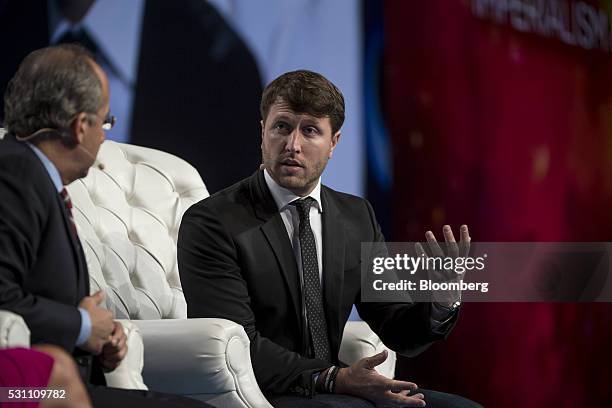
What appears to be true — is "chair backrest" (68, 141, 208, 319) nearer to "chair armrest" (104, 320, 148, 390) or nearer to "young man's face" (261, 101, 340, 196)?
"young man's face" (261, 101, 340, 196)

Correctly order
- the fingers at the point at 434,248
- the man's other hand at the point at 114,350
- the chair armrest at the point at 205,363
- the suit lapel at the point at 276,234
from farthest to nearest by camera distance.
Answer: the suit lapel at the point at 276,234 → the fingers at the point at 434,248 → the chair armrest at the point at 205,363 → the man's other hand at the point at 114,350

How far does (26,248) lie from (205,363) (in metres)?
0.65

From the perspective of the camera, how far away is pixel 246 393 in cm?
Answer: 222

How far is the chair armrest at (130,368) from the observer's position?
6.43ft

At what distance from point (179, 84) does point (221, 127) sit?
0.76 feet

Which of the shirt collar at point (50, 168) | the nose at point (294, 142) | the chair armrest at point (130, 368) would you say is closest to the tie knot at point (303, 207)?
the nose at point (294, 142)

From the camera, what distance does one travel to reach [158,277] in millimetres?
2975

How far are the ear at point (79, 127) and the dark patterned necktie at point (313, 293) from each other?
916 mm

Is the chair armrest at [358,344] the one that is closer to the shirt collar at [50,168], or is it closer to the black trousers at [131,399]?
the black trousers at [131,399]

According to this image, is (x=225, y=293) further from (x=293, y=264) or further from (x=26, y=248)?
(x=26, y=248)

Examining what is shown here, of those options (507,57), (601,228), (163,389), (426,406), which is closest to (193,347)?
(163,389)

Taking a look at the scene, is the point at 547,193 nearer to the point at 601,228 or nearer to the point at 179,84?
the point at 601,228

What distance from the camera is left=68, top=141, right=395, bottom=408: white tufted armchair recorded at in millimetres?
2223

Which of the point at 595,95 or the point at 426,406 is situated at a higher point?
the point at 595,95
